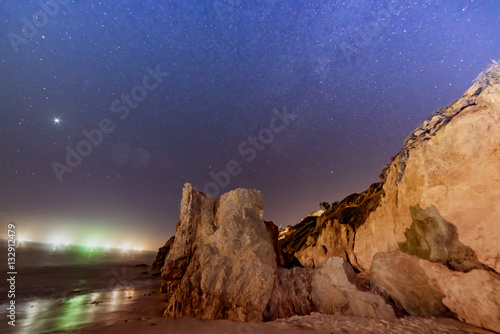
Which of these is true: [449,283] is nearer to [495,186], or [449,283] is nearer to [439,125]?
[495,186]

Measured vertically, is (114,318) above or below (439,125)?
below

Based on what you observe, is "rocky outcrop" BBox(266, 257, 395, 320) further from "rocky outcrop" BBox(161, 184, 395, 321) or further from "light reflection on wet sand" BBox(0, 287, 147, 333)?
"light reflection on wet sand" BBox(0, 287, 147, 333)

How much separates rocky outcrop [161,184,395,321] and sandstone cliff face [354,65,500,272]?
453 centimetres

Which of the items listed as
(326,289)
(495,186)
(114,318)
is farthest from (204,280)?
(495,186)

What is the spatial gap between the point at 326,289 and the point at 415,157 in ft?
28.2

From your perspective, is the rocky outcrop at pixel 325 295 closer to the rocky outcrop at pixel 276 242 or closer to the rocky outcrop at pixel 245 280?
the rocky outcrop at pixel 245 280

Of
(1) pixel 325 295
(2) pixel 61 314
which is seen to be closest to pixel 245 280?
(1) pixel 325 295

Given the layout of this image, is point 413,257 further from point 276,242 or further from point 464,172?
point 276,242

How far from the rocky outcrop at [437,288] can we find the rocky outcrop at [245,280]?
1436mm

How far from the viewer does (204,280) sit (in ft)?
26.1

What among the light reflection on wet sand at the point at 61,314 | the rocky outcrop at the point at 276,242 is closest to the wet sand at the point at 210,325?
the light reflection on wet sand at the point at 61,314

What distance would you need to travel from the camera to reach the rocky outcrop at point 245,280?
7387 mm

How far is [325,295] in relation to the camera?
8.09 meters

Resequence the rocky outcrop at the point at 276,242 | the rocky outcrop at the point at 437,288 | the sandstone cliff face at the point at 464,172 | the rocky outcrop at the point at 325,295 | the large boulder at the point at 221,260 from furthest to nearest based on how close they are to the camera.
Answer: the rocky outcrop at the point at 276,242, the sandstone cliff face at the point at 464,172, the large boulder at the point at 221,260, the rocky outcrop at the point at 325,295, the rocky outcrop at the point at 437,288
